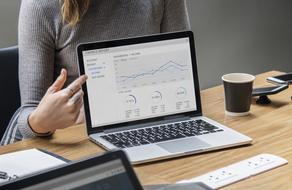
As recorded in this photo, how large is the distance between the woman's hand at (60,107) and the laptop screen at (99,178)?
1.88ft

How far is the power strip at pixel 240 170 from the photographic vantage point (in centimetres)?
117

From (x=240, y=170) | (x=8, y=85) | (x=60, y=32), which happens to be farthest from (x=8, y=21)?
(x=240, y=170)

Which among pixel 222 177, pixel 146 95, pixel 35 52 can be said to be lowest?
pixel 222 177

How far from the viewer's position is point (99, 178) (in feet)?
2.69

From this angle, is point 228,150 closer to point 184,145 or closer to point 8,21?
point 184,145

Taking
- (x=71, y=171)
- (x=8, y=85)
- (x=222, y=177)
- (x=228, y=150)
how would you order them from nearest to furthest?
1. (x=71, y=171)
2. (x=222, y=177)
3. (x=228, y=150)
4. (x=8, y=85)

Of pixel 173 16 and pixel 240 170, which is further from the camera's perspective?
pixel 173 16

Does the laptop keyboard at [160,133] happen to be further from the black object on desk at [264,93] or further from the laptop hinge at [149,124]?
the black object on desk at [264,93]

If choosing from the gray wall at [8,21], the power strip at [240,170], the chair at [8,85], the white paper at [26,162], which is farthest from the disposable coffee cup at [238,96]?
the gray wall at [8,21]

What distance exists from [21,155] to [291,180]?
1.96ft

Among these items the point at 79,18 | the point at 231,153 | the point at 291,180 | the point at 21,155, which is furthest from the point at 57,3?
the point at 291,180

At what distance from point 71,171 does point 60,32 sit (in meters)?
0.94

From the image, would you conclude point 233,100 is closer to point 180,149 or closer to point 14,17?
point 180,149

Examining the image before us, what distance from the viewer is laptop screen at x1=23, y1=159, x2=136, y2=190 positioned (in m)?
0.80
